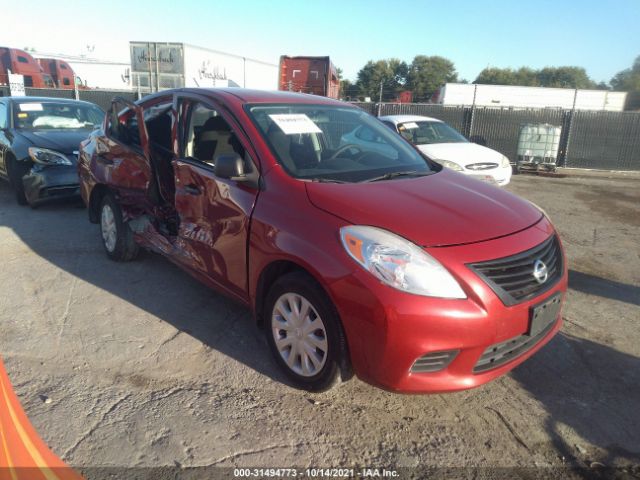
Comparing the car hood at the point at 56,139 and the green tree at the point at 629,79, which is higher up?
the green tree at the point at 629,79

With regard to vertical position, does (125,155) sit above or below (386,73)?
below

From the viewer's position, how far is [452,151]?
8.27m

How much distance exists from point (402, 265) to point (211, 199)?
1.55 metres

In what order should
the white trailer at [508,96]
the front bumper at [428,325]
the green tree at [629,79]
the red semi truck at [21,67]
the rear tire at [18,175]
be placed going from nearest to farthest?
the front bumper at [428,325] < the rear tire at [18,175] < the red semi truck at [21,67] < the white trailer at [508,96] < the green tree at [629,79]

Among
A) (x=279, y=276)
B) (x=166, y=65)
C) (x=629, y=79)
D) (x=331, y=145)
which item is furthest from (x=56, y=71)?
(x=629, y=79)

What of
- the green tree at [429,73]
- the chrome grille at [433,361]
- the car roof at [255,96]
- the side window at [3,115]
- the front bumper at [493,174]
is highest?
the green tree at [429,73]

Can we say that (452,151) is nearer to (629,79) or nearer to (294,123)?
(294,123)

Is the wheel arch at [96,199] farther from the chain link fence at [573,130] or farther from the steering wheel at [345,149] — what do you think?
the chain link fence at [573,130]

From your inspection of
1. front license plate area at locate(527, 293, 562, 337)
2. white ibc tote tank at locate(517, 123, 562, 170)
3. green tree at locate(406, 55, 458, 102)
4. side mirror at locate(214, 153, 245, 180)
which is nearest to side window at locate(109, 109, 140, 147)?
side mirror at locate(214, 153, 245, 180)

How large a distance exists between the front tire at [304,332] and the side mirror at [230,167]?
71cm

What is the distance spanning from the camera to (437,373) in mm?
2357

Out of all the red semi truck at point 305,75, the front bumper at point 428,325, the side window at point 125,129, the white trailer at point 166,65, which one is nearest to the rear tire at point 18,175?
the side window at point 125,129

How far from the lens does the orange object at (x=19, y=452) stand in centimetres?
179

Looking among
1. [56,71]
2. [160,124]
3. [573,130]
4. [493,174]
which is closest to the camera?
A: [160,124]
